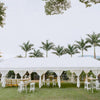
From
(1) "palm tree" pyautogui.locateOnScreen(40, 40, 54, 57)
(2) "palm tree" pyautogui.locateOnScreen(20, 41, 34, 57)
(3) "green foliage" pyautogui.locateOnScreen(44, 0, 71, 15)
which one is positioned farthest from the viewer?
(2) "palm tree" pyautogui.locateOnScreen(20, 41, 34, 57)

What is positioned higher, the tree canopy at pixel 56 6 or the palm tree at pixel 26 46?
the palm tree at pixel 26 46

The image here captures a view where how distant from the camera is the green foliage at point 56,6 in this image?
16.9 feet

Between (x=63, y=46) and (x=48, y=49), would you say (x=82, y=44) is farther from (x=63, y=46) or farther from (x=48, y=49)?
(x=48, y=49)

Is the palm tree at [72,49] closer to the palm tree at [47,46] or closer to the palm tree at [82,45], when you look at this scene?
the palm tree at [82,45]

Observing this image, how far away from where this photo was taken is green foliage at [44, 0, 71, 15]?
514 cm

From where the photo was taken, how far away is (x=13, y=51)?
37219mm

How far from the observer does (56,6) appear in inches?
206

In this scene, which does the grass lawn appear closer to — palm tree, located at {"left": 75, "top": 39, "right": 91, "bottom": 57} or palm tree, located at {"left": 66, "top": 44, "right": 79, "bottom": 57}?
palm tree, located at {"left": 75, "top": 39, "right": 91, "bottom": 57}

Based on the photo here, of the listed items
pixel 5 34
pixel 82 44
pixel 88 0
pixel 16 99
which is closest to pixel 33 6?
pixel 88 0

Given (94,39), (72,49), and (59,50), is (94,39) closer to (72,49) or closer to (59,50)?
(72,49)

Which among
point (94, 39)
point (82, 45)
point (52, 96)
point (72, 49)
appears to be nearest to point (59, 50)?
point (72, 49)

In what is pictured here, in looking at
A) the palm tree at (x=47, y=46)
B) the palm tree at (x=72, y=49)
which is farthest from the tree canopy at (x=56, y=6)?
the palm tree at (x=47, y=46)

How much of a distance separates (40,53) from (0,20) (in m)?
28.8

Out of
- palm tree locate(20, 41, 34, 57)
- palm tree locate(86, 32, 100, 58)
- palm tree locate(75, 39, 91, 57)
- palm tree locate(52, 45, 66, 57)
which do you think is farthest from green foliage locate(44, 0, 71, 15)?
palm tree locate(20, 41, 34, 57)
